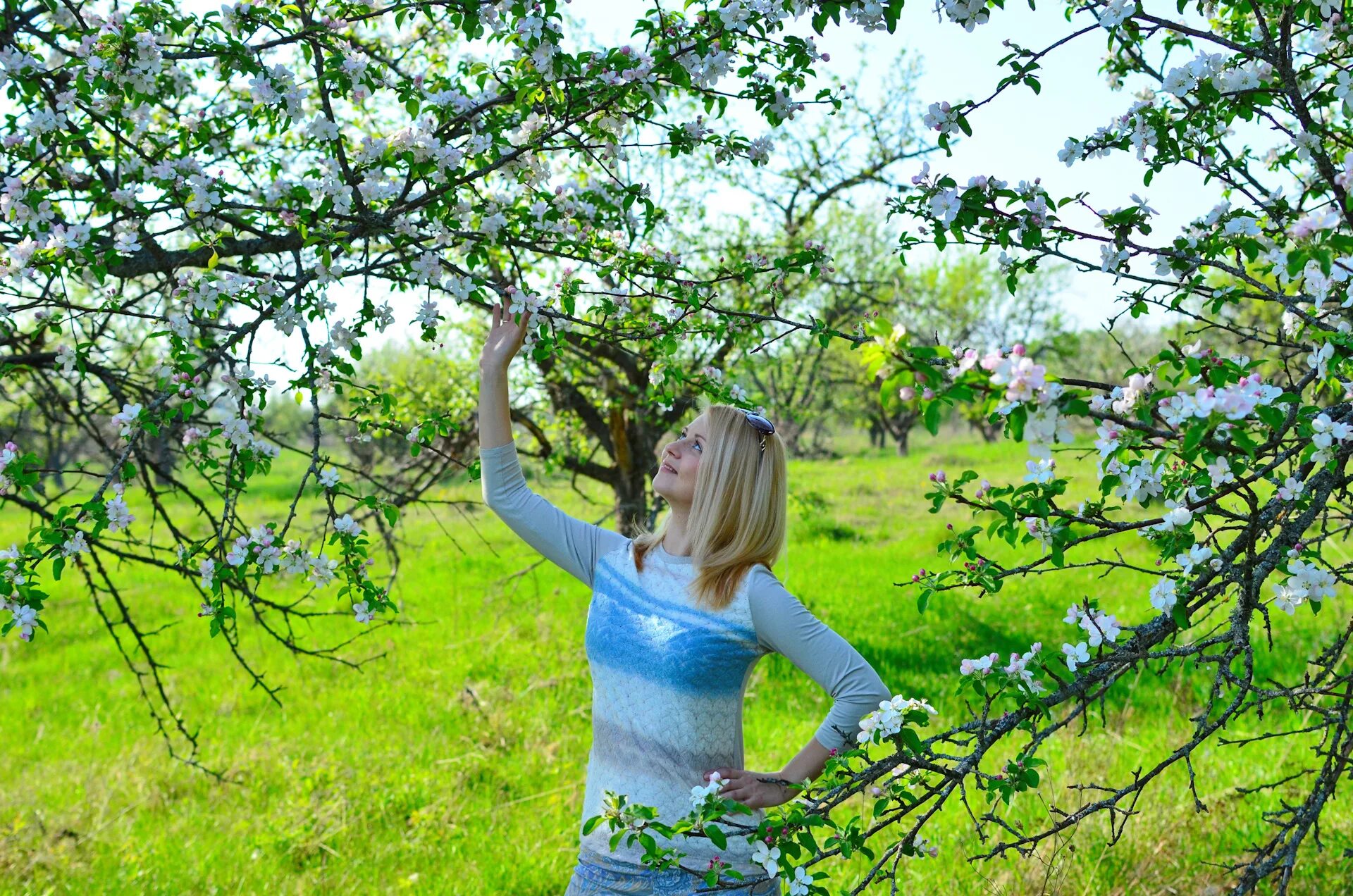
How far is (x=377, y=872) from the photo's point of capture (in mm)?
4945

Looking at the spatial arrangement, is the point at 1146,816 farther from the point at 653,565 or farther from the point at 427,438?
the point at 427,438

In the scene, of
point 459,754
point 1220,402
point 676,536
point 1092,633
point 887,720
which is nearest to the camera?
point 1220,402

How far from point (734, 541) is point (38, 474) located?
2038 millimetres

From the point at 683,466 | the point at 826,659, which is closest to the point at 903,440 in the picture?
the point at 683,466

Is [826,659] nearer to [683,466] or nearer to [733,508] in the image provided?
[733,508]

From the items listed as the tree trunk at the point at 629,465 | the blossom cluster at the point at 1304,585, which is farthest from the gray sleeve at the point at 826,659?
the tree trunk at the point at 629,465

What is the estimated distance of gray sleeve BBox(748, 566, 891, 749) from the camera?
252 cm

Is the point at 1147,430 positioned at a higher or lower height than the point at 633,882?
higher

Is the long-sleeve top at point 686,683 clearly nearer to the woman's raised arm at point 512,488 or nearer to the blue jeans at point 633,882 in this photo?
the blue jeans at point 633,882

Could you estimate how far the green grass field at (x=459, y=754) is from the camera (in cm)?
470

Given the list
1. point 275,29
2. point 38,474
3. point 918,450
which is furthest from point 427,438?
point 918,450

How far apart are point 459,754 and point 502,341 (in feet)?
14.3

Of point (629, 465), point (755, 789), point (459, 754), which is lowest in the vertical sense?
point (459, 754)

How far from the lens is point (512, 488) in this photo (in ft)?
9.70
